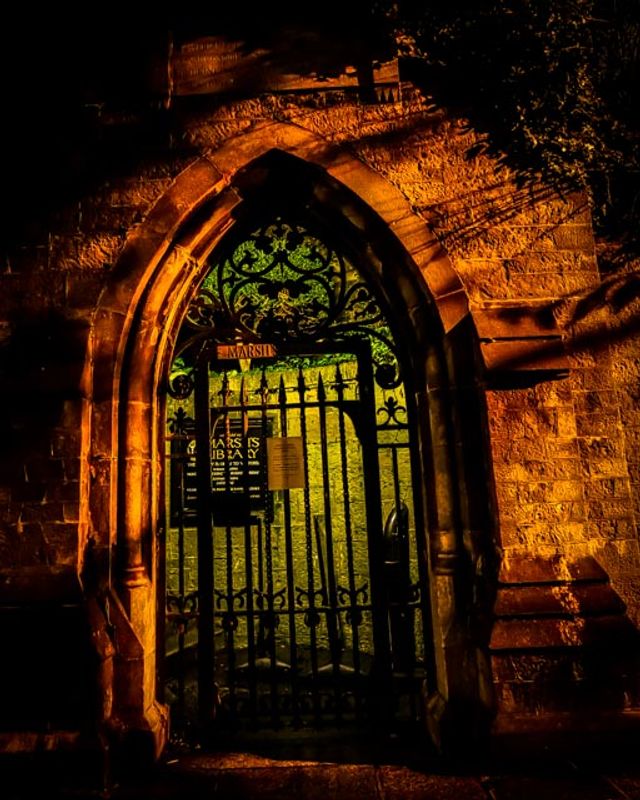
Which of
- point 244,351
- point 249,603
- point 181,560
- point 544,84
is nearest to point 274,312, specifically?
point 244,351

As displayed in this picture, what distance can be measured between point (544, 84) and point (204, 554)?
4.40 meters

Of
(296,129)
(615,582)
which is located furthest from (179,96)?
(615,582)

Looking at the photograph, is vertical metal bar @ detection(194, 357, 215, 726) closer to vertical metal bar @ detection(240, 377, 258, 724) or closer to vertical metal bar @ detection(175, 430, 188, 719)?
vertical metal bar @ detection(175, 430, 188, 719)

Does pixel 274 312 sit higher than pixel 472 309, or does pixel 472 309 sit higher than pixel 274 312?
pixel 274 312

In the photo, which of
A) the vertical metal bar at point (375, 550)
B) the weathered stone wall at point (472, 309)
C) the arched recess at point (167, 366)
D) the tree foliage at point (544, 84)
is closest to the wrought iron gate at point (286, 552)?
the vertical metal bar at point (375, 550)

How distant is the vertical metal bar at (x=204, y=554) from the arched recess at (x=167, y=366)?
0.36m

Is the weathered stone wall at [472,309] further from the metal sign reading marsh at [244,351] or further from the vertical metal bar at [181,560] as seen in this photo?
the metal sign reading marsh at [244,351]

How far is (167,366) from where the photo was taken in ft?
12.5

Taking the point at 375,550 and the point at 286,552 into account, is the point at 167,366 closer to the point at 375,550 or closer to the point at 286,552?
the point at 286,552

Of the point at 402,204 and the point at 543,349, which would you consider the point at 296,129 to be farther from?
the point at 543,349

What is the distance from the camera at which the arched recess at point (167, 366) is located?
10.6 feet

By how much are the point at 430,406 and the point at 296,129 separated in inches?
90.9

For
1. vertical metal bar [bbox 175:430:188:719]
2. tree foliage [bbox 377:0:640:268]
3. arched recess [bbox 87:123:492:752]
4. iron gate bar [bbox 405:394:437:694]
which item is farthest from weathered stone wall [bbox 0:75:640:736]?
vertical metal bar [bbox 175:430:188:719]

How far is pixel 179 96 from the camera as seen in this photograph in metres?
3.79
